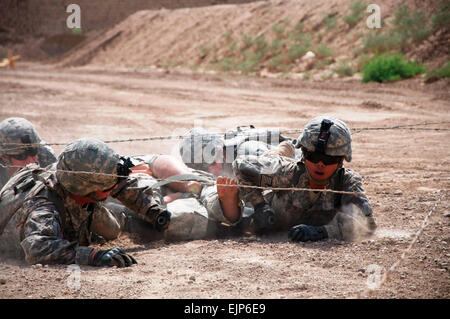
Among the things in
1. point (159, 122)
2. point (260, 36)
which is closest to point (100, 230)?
point (159, 122)

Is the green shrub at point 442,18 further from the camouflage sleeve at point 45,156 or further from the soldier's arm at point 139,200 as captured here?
the soldier's arm at point 139,200

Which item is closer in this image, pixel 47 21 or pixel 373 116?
pixel 373 116

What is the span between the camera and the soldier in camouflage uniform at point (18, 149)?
5.50m

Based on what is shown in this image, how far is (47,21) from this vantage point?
3888cm

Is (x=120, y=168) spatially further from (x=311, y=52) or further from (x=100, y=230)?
(x=311, y=52)

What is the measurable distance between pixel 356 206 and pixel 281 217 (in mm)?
639

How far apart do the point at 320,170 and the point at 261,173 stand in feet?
1.66

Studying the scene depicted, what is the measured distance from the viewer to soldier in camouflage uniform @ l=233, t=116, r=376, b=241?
14.2 feet

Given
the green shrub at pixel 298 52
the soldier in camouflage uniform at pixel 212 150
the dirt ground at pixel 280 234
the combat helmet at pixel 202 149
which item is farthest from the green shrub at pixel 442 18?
the combat helmet at pixel 202 149

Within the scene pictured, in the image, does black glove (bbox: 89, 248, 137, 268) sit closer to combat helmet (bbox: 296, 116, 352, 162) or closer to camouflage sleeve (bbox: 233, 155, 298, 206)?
camouflage sleeve (bbox: 233, 155, 298, 206)

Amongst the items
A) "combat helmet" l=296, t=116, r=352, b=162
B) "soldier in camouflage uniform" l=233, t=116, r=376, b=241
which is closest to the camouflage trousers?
"soldier in camouflage uniform" l=233, t=116, r=376, b=241

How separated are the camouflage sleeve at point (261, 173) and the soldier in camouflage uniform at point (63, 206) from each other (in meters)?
0.97

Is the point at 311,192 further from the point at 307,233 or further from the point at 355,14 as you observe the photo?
the point at 355,14

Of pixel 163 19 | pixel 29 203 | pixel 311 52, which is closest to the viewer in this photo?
pixel 29 203
